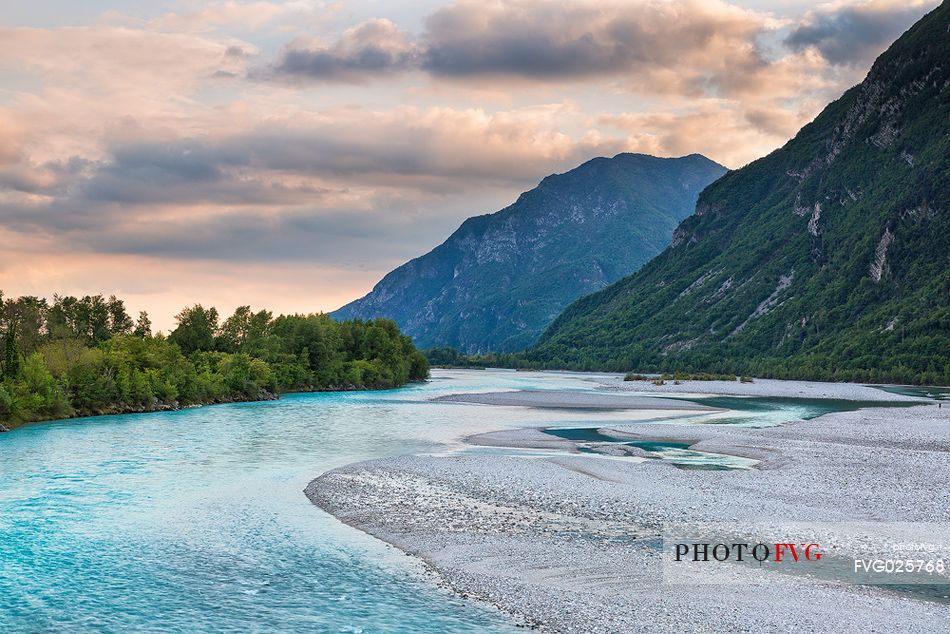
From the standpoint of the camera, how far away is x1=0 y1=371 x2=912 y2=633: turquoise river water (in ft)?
69.7

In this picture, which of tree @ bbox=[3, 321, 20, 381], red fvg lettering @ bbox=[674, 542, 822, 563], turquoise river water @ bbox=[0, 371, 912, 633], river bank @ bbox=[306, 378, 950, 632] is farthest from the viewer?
tree @ bbox=[3, 321, 20, 381]

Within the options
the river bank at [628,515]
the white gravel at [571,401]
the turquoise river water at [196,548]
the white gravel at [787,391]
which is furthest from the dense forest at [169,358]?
the white gravel at [787,391]

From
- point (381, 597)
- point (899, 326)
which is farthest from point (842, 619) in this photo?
point (899, 326)

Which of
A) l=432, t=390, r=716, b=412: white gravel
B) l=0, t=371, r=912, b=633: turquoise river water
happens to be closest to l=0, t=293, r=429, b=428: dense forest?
l=0, t=371, r=912, b=633: turquoise river water

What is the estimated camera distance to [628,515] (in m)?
31.8

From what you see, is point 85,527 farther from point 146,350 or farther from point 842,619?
point 146,350

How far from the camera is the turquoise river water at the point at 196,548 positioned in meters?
21.2

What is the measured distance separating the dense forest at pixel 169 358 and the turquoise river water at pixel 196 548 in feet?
78.6

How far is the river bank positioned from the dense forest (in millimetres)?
52091

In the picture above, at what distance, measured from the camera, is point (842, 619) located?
65.0 feet

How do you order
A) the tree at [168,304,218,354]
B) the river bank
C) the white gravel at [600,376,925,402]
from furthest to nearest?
the tree at [168,304,218,354] → the white gravel at [600,376,925,402] → the river bank

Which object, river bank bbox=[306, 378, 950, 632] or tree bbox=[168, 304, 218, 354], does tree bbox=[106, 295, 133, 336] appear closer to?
tree bbox=[168, 304, 218, 354]

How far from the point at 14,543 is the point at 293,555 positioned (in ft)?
36.0

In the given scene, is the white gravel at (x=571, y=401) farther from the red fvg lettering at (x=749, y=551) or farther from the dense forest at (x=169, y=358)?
the red fvg lettering at (x=749, y=551)
